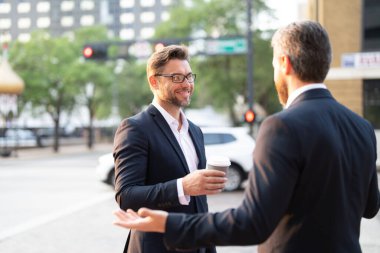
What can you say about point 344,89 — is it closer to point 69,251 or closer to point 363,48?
point 363,48

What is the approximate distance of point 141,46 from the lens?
18.2 meters

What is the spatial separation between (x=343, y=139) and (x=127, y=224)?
0.78 meters

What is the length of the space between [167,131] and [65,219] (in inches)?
243

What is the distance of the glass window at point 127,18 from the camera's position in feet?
310

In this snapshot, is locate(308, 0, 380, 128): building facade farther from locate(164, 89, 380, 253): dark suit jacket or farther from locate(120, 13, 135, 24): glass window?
locate(120, 13, 135, 24): glass window

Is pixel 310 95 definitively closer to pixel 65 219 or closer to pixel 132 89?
pixel 65 219

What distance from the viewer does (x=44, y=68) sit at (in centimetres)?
3072

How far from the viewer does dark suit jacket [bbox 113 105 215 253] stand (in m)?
2.13

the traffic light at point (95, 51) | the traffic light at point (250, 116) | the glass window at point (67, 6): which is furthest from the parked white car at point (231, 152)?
the glass window at point (67, 6)

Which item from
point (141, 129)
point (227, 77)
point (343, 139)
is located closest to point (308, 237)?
point (343, 139)

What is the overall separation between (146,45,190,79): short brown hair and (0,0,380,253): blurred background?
3861 mm

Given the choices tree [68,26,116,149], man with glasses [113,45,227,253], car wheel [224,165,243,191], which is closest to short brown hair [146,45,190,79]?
man with glasses [113,45,227,253]

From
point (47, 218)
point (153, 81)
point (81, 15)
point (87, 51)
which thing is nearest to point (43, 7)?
point (81, 15)

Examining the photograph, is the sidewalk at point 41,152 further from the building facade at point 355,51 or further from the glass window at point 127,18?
the glass window at point 127,18
